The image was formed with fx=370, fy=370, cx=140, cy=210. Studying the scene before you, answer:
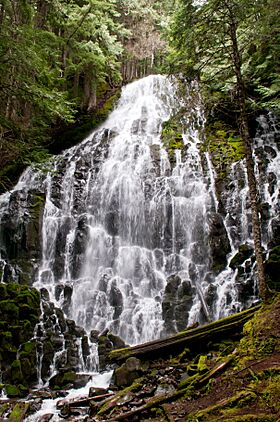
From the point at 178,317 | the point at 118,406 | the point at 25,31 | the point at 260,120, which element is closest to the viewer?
the point at 118,406

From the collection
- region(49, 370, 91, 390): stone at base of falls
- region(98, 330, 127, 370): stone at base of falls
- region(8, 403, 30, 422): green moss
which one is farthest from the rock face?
region(8, 403, 30, 422): green moss

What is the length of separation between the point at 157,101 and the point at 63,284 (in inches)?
555

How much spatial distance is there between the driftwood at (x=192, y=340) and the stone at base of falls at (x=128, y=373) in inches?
11.7

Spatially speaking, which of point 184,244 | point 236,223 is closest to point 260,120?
point 236,223

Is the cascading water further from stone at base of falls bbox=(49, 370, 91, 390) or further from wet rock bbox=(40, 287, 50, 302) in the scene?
stone at base of falls bbox=(49, 370, 91, 390)

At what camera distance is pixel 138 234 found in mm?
15336

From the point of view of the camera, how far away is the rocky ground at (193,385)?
15.0ft

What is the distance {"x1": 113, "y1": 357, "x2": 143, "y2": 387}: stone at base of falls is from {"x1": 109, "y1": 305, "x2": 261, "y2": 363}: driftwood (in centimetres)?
30

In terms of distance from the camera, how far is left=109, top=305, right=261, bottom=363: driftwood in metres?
8.09

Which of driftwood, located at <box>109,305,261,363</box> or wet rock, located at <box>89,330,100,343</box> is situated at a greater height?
driftwood, located at <box>109,305,261,363</box>

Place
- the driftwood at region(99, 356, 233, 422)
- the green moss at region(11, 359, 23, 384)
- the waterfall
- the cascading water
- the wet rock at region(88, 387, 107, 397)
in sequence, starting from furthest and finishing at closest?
the cascading water
the waterfall
the green moss at region(11, 359, 23, 384)
the wet rock at region(88, 387, 107, 397)
the driftwood at region(99, 356, 233, 422)

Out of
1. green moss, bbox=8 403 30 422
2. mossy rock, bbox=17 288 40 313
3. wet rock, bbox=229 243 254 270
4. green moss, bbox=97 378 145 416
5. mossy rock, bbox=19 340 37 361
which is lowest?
green moss, bbox=8 403 30 422

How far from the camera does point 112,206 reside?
53.4ft

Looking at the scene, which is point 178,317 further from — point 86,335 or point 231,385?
point 231,385
